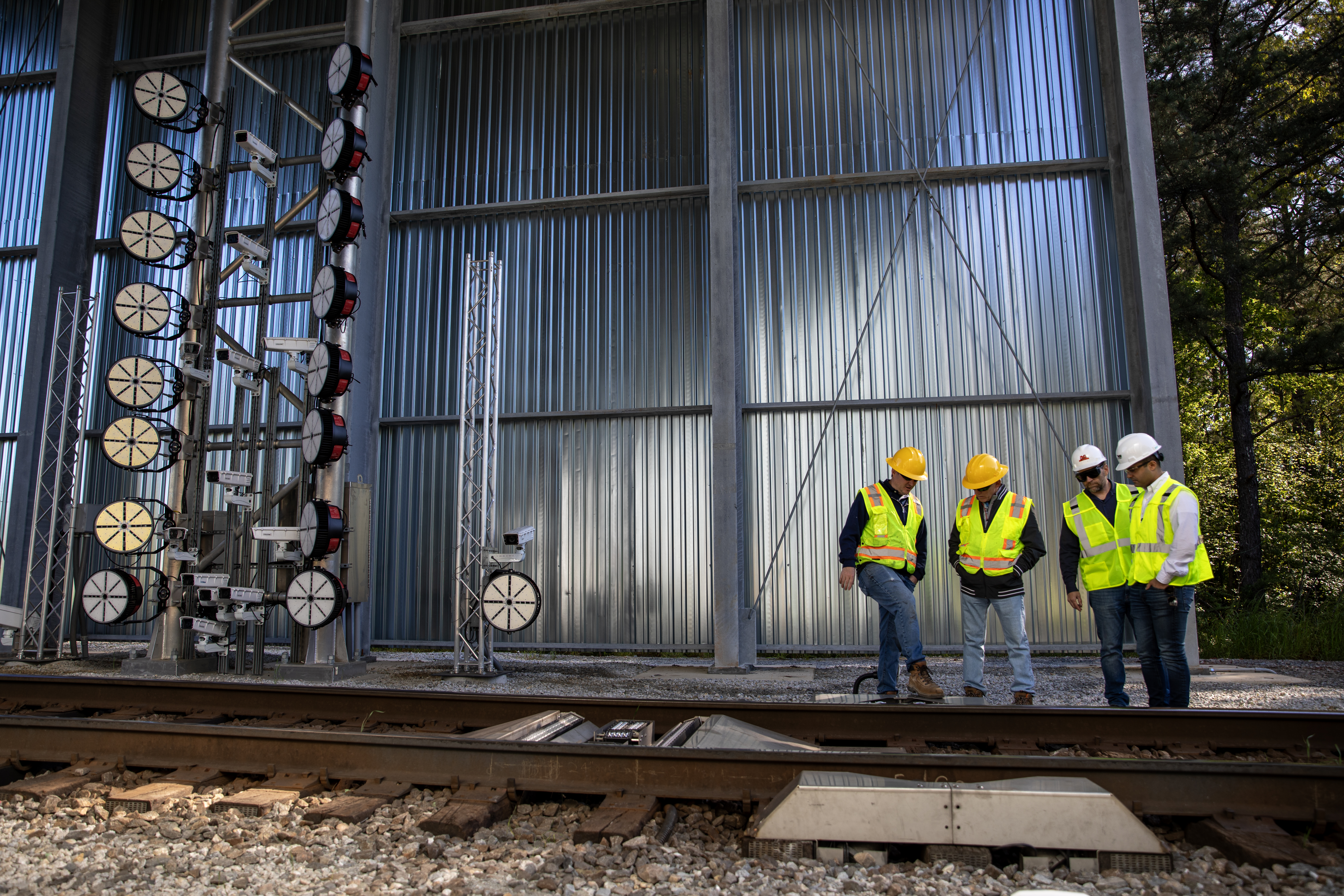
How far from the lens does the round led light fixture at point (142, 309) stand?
10.4 metres

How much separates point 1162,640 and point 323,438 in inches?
338

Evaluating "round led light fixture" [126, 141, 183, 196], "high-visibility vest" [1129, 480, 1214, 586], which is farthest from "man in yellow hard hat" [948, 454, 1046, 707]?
"round led light fixture" [126, 141, 183, 196]

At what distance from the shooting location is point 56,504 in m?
10.4

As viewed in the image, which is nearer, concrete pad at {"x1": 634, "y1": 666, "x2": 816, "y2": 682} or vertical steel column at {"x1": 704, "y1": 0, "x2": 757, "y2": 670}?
concrete pad at {"x1": 634, "y1": 666, "x2": 816, "y2": 682}

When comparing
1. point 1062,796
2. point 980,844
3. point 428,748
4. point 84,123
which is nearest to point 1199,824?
point 1062,796

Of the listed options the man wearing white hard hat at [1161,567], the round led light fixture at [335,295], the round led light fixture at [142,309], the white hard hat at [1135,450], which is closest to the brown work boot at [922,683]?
the man wearing white hard hat at [1161,567]

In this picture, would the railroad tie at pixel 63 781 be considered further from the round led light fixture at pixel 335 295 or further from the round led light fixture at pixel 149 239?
the round led light fixture at pixel 149 239

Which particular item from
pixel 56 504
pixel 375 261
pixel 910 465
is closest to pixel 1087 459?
pixel 910 465

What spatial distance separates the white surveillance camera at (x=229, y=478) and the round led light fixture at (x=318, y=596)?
5.05ft

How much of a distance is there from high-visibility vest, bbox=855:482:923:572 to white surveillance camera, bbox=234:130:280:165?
357 inches

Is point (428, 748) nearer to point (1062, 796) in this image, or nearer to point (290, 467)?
point (1062, 796)

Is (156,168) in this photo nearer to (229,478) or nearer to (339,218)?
(339,218)

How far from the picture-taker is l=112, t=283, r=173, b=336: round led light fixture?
10422 millimetres

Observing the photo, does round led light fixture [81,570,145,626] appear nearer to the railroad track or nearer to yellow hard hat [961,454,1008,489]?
the railroad track
